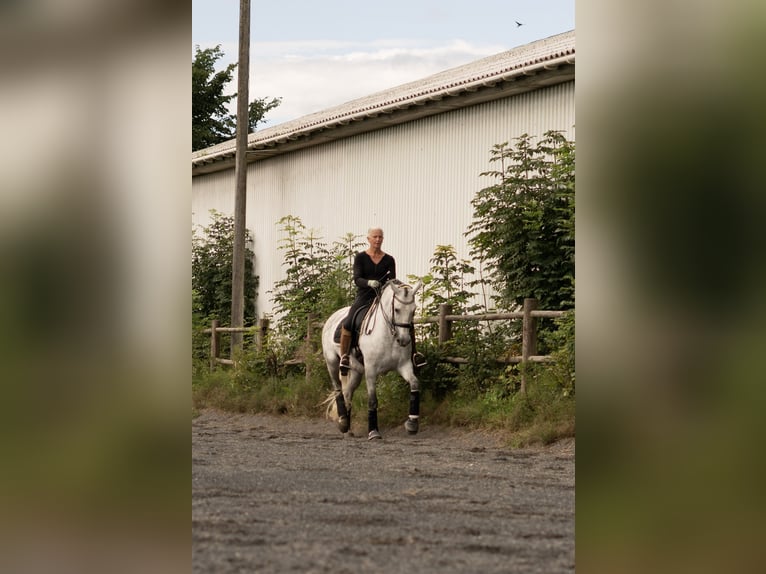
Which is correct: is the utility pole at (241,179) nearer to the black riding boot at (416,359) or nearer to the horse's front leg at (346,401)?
the horse's front leg at (346,401)

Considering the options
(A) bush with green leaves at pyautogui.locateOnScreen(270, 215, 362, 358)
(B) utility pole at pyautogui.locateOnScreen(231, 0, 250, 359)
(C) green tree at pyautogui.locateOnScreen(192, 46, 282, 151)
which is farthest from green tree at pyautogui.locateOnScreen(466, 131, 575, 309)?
(C) green tree at pyautogui.locateOnScreen(192, 46, 282, 151)

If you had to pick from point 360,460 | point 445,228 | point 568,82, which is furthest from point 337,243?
point 360,460

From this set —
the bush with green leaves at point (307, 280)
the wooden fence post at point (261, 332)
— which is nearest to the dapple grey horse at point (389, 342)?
the bush with green leaves at point (307, 280)

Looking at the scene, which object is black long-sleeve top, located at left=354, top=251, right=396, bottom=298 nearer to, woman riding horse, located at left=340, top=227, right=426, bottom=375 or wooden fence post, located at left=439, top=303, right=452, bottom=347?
woman riding horse, located at left=340, top=227, right=426, bottom=375

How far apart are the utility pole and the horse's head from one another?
26.9 ft

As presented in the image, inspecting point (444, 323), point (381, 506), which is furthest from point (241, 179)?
point (381, 506)

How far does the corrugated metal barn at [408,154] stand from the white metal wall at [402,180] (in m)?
0.02

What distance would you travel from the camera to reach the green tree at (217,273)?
23.7 meters

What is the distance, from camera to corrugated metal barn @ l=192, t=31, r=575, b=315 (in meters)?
16.1

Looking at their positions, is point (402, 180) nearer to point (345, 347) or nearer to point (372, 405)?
point (345, 347)

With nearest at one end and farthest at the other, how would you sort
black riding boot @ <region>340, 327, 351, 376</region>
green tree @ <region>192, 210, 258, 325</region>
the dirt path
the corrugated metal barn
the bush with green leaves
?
1. the dirt path
2. black riding boot @ <region>340, 327, 351, 376</region>
3. the corrugated metal barn
4. the bush with green leaves
5. green tree @ <region>192, 210, 258, 325</region>
